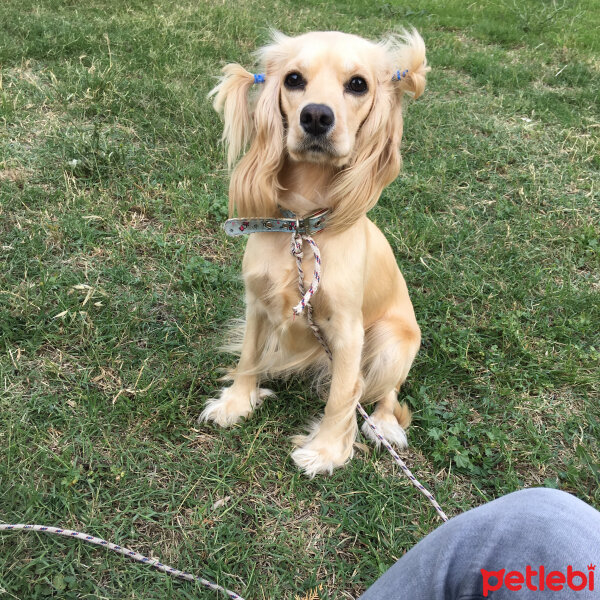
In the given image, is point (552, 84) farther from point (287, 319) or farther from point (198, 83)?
point (287, 319)

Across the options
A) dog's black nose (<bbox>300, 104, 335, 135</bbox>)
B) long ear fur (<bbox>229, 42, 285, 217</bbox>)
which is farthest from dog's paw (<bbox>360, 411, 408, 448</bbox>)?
dog's black nose (<bbox>300, 104, 335, 135</bbox>)

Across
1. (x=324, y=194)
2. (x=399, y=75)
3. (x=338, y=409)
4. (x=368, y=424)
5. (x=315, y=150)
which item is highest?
(x=399, y=75)

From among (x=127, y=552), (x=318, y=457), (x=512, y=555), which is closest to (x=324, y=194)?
(x=318, y=457)

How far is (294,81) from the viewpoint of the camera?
1830 millimetres

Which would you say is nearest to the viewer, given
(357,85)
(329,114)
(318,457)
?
(329,114)

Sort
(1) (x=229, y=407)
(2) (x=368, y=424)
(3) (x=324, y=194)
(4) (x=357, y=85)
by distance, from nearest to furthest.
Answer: (4) (x=357, y=85)
(3) (x=324, y=194)
(1) (x=229, y=407)
(2) (x=368, y=424)

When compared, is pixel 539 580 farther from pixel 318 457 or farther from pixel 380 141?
pixel 380 141

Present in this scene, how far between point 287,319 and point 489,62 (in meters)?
5.32

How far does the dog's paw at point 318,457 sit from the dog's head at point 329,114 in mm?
970

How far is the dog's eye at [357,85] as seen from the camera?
5.95ft

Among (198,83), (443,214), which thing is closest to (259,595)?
(443,214)

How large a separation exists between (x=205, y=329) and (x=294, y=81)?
141cm

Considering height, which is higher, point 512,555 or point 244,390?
point 512,555

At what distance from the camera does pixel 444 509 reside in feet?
6.86
